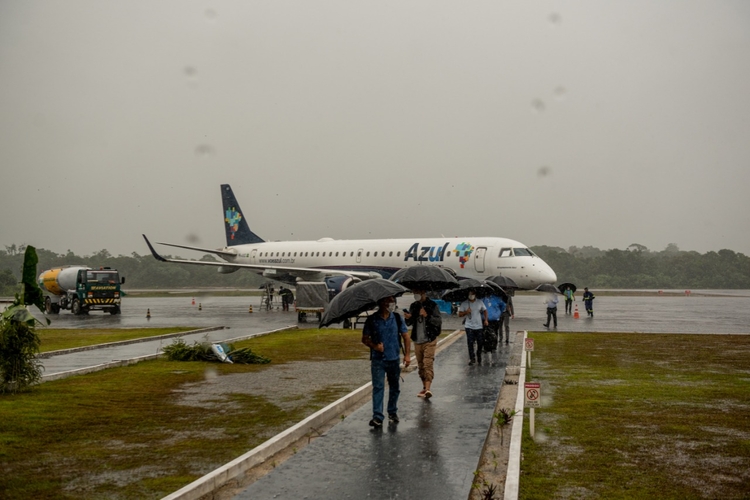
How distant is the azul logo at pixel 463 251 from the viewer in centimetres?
4056

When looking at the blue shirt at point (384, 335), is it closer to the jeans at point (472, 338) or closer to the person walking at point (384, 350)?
the person walking at point (384, 350)

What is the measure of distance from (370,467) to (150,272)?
11285 centimetres

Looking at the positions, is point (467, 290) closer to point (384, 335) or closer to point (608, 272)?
point (384, 335)

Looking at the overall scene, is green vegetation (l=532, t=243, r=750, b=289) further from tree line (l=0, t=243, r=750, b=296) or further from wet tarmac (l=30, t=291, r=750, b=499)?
wet tarmac (l=30, t=291, r=750, b=499)

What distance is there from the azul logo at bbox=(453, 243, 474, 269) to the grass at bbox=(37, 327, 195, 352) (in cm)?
1631

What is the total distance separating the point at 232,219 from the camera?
199ft

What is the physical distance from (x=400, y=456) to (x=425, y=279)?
6446mm

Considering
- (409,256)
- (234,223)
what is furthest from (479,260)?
(234,223)

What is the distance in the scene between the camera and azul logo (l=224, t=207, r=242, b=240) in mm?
60447

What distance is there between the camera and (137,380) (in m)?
15.6

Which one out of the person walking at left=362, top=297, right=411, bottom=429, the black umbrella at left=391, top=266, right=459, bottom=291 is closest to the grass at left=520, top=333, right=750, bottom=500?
the person walking at left=362, top=297, right=411, bottom=429

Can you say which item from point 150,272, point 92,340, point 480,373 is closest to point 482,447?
point 480,373

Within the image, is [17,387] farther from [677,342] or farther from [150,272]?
[150,272]

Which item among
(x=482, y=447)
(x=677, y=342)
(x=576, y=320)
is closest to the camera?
(x=482, y=447)
